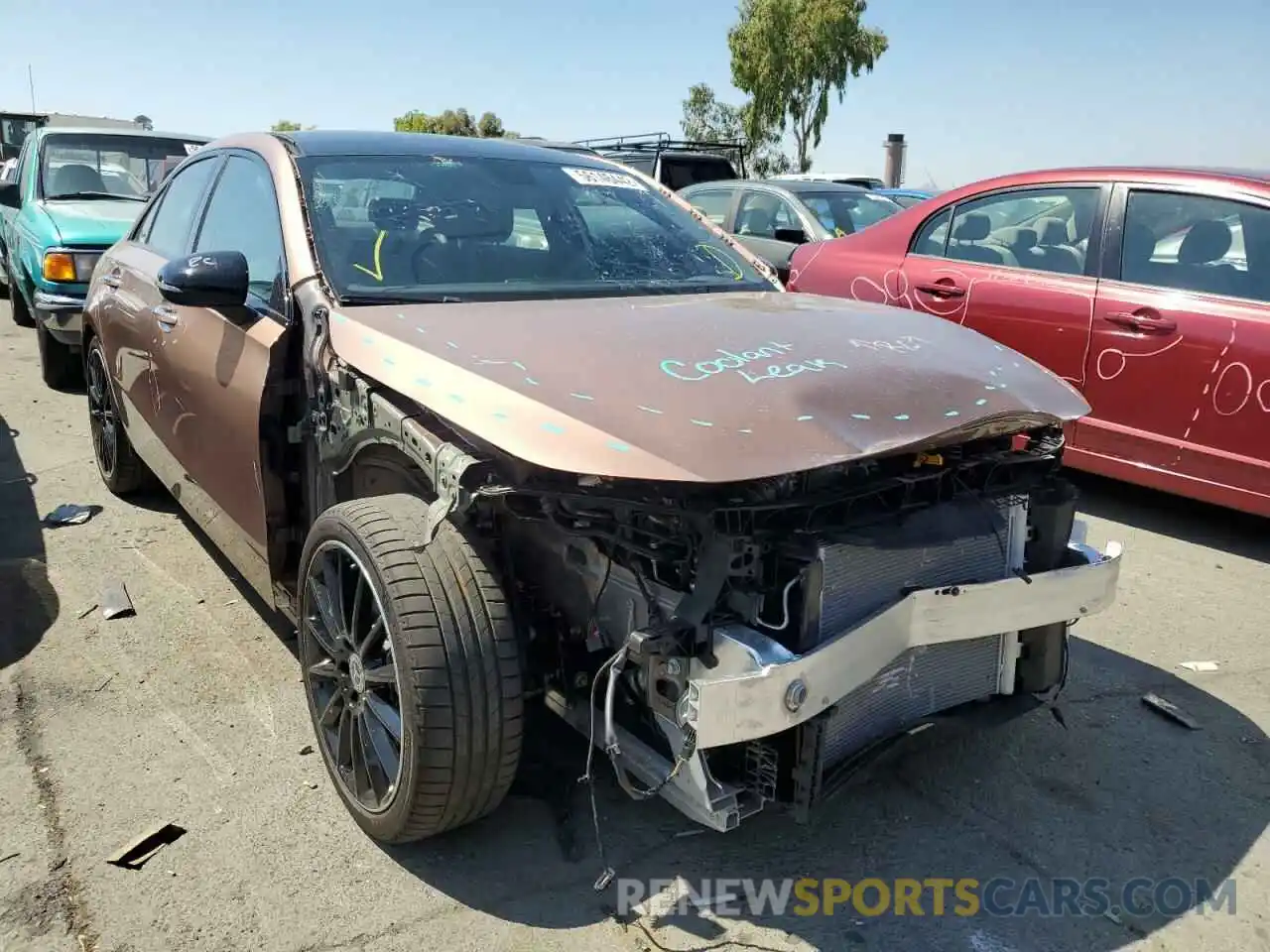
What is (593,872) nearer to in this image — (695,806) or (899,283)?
(695,806)

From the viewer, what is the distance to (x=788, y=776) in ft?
7.23

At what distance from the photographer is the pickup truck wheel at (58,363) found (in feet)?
23.9

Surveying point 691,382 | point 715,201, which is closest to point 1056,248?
point 691,382

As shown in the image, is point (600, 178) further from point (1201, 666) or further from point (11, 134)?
point (11, 134)

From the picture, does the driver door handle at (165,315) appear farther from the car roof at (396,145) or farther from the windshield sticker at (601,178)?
the windshield sticker at (601,178)

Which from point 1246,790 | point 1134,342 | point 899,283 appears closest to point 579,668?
point 1246,790

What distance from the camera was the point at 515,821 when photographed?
8.69ft

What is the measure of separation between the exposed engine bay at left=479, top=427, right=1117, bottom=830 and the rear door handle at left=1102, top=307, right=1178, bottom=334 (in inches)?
97.2

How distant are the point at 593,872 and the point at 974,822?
1014 mm

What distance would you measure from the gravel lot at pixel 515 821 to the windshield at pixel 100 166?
18.0 ft

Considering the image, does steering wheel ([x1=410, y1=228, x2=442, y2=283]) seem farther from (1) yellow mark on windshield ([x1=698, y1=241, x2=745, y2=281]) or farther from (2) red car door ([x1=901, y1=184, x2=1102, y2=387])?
(2) red car door ([x1=901, y1=184, x2=1102, y2=387])

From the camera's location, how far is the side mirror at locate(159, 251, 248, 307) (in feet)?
9.41

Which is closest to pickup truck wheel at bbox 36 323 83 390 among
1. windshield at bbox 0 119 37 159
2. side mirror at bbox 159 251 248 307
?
side mirror at bbox 159 251 248 307

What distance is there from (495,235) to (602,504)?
146 cm
